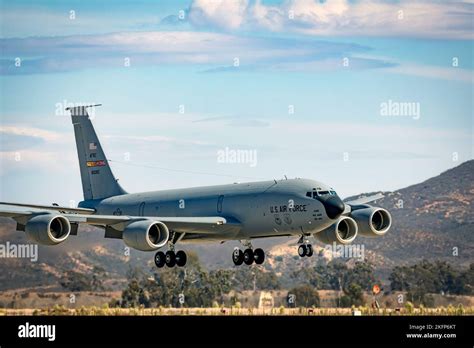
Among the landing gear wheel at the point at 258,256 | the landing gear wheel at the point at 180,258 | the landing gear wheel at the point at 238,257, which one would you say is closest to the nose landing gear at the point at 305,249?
the landing gear wheel at the point at 258,256

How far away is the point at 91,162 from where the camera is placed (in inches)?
4021

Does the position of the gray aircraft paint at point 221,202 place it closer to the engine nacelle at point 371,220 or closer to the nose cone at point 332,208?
the nose cone at point 332,208

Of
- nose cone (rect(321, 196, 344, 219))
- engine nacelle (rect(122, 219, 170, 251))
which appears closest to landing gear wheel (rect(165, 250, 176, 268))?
engine nacelle (rect(122, 219, 170, 251))

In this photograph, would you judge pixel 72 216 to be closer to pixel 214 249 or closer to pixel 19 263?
pixel 19 263

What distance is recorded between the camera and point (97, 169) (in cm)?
10119

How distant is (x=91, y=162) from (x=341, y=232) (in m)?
24.2

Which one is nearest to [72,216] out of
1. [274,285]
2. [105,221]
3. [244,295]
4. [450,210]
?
[105,221]

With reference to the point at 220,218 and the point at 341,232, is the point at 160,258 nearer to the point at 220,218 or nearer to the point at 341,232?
the point at 220,218

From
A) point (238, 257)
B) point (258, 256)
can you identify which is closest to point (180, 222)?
point (238, 257)

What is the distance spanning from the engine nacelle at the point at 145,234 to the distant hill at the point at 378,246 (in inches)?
799

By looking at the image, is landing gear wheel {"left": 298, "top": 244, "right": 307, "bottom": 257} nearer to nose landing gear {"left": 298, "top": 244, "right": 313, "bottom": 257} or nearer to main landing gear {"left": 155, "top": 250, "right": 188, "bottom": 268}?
nose landing gear {"left": 298, "top": 244, "right": 313, "bottom": 257}

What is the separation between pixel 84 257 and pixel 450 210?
244ft

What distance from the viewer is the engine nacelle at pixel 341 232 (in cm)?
8669
